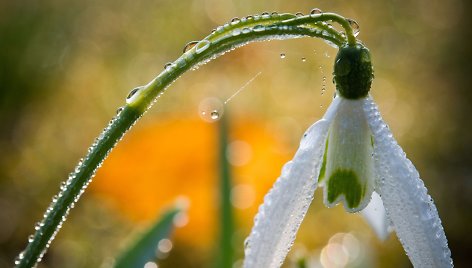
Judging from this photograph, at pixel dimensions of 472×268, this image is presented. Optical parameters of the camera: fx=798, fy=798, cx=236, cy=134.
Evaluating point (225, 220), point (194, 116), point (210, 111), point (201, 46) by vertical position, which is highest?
point (194, 116)

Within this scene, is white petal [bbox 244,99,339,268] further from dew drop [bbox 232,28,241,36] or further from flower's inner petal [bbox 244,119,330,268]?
dew drop [bbox 232,28,241,36]

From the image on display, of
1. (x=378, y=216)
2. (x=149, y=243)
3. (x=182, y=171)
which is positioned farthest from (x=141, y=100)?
(x=182, y=171)

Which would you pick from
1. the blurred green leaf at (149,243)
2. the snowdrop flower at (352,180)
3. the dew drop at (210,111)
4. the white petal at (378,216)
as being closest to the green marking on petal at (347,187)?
the snowdrop flower at (352,180)

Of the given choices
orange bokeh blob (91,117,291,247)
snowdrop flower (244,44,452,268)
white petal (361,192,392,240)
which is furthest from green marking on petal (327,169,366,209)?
orange bokeh blob (91,117,291,247)

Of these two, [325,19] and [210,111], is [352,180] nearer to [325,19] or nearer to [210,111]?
[325,19]

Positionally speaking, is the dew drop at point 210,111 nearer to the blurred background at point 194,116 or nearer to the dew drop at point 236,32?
the blurred background at point 194,116

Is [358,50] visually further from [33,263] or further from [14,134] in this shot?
[14,134]
